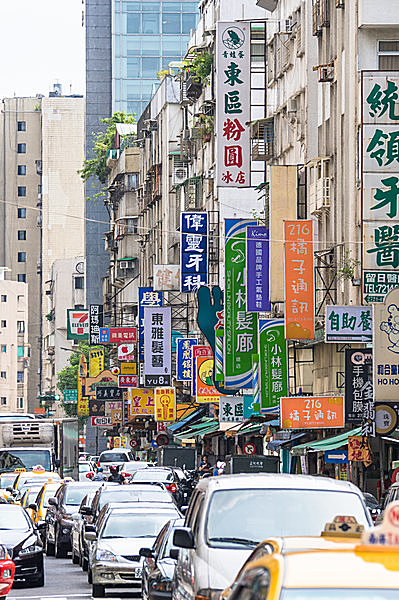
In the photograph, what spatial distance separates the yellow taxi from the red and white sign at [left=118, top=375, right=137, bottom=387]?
Answer: 6252cm

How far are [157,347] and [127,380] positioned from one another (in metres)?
11.6

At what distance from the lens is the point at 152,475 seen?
128 ft

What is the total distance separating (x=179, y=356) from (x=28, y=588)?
33093 millimetres

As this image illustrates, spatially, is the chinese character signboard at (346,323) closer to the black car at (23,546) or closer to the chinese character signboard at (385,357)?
the chinese character signboard at (385,357)

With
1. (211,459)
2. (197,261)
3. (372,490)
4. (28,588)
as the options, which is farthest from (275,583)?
(211,459)

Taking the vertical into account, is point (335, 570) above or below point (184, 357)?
below

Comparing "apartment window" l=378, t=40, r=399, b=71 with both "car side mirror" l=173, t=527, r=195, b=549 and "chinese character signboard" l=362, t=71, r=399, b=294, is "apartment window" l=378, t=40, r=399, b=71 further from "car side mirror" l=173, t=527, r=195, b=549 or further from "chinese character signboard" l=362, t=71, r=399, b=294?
"car side mirror" l=173, t=527, r=195, b=549

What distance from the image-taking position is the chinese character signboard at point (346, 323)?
2997 cm

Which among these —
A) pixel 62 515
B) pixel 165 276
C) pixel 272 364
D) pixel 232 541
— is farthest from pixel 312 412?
pixel 165 276

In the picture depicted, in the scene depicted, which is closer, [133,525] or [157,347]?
[133,525]

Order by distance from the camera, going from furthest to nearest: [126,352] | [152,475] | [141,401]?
[126,352], [141,401], [152,475]

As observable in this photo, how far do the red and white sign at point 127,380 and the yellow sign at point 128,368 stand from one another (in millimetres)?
193

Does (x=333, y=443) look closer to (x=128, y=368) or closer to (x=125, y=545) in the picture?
(x=125, y=545)

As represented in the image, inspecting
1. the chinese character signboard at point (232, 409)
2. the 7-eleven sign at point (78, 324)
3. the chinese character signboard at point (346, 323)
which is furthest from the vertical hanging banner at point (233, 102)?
the 7-eleven sign at point (78, 324)
